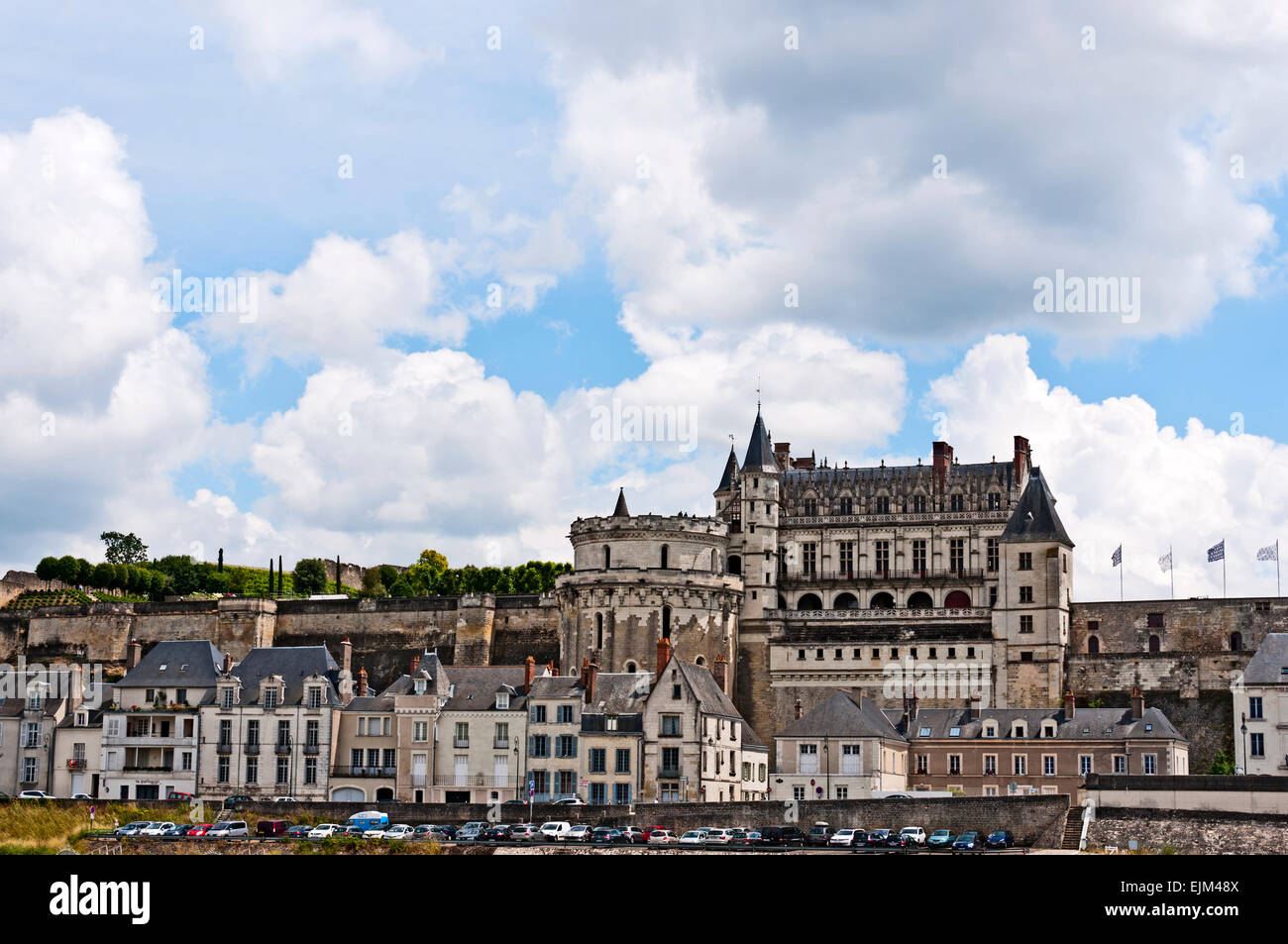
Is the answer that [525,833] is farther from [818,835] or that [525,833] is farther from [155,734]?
[155,734]

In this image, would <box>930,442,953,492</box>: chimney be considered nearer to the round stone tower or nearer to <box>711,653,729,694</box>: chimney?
the round stone tower

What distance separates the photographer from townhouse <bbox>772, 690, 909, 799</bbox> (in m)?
62.0

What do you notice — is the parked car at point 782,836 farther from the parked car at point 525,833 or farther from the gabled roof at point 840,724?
the gabled roof at point 840,724

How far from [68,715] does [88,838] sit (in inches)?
564

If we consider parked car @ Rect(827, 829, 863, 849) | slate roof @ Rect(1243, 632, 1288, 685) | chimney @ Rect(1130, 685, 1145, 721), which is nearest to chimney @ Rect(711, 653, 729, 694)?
chimney @ Rect(1130, 685, 1145, 721)

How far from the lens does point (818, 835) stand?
173 ft

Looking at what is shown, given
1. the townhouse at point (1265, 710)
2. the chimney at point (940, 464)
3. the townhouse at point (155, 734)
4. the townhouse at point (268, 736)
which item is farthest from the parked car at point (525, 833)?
→ the chimney at point (940, 464)

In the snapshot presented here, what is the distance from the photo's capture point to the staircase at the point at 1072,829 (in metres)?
51.9

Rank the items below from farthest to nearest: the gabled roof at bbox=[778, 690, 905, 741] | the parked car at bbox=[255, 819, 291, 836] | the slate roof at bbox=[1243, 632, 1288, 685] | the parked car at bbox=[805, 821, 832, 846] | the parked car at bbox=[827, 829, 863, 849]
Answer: the gabled roof at bbox=[778, 690, 905, 741], the slate roof at bbox=[1243, 632, 1288, 685], the parked car at bbox=[255, 819, 291, 836], the parked car at bbox=[805, 821, 832, 846], the parked car at bbox=[827, 829, 863, 849]
